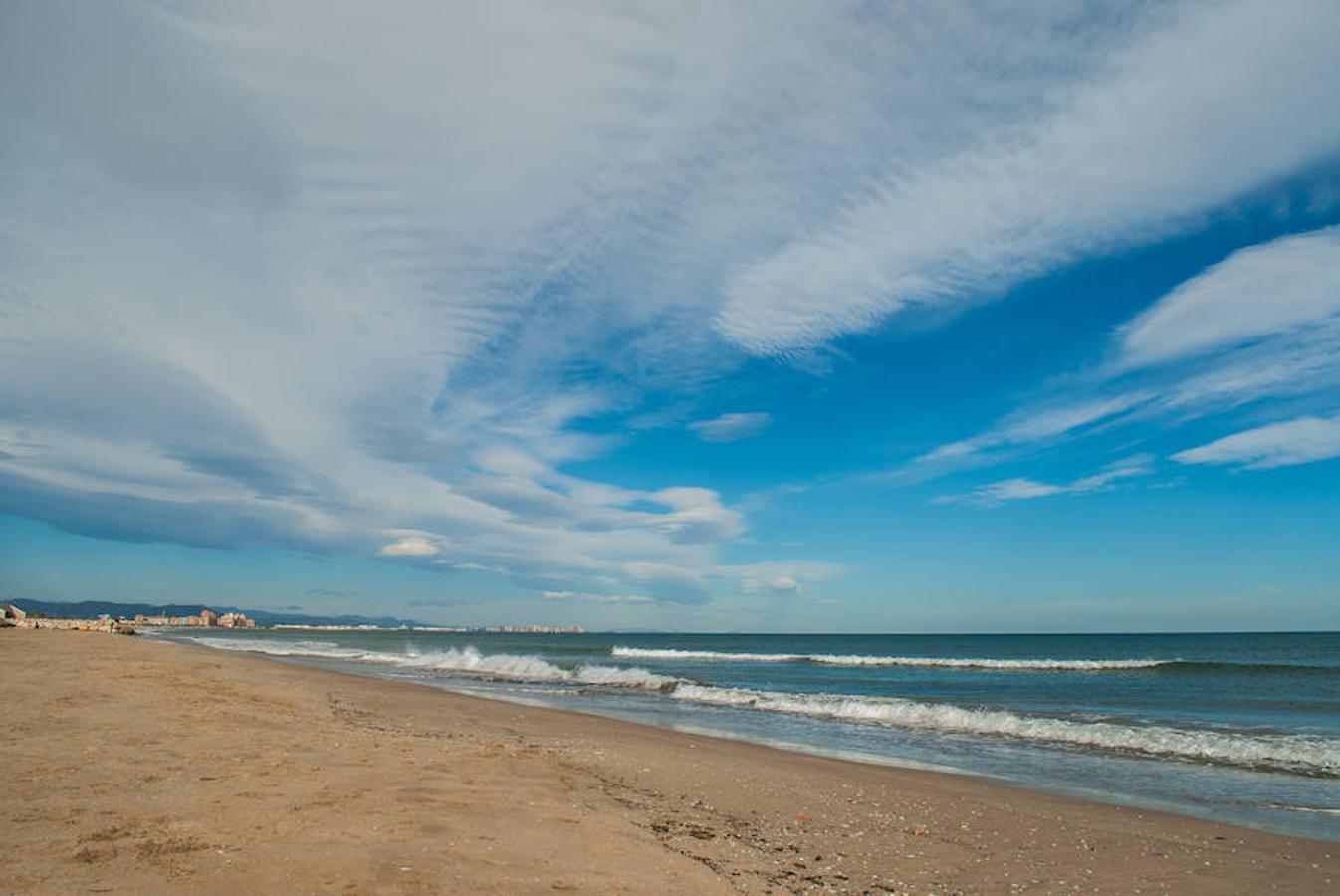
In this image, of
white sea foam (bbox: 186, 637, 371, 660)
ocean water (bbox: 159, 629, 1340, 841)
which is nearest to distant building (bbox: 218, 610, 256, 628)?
white sea foam (bbox: 186, 637, 371, 660)

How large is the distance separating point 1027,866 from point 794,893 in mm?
3285

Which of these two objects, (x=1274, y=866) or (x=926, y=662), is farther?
(x=926, y=662)

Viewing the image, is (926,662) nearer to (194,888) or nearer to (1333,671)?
(1333,671)

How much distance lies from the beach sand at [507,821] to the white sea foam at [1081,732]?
725 centimetres

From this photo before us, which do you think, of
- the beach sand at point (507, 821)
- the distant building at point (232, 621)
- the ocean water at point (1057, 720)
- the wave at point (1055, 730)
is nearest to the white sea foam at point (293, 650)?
the ocean water at point (1057, 720)

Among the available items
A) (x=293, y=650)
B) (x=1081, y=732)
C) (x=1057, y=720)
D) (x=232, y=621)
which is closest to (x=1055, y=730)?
(x=1081, y=732)

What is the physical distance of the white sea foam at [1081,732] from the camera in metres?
15.5

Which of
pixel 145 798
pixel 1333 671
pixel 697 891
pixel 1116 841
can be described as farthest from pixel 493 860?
pixel 1333 671

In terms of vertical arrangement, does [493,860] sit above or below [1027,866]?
above

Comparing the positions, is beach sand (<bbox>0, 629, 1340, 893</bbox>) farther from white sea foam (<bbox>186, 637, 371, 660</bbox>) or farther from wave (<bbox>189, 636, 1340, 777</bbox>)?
white sea foam (<bbox>186, 637, 371, 660</bbox>)

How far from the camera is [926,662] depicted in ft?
187

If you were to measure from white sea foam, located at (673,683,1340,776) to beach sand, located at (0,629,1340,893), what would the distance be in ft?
23.8

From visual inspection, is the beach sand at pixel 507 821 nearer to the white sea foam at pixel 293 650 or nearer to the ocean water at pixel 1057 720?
the ocean water at pixel 1057 720

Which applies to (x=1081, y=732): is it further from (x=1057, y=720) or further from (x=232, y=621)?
(x=232, y=621)
